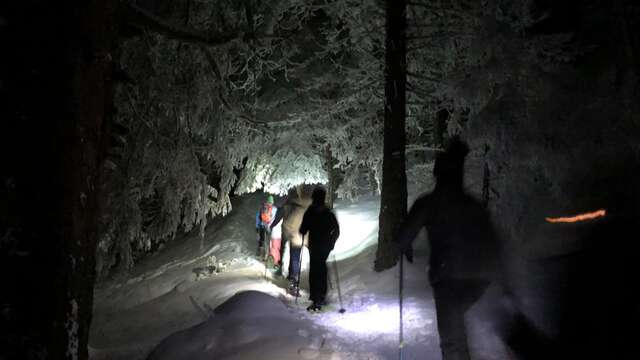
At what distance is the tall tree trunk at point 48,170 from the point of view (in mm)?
2688

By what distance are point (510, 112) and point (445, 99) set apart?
1.83 meters

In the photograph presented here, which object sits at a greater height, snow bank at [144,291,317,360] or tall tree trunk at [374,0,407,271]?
tall tree trunk at [374,0,407,271]

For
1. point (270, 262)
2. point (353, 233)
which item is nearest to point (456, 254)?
point (270, 262)

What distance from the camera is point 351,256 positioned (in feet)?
40.5

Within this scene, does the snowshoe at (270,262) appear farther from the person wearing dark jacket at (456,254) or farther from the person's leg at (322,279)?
the person wearing dark jacket at (456,254)

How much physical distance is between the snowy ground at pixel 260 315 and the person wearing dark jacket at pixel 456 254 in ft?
4.49

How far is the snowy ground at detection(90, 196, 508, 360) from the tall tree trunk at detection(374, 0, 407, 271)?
3.68ft

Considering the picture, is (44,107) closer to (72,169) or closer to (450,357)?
(72,169)

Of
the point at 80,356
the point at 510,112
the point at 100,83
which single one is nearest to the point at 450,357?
the point at 80,356

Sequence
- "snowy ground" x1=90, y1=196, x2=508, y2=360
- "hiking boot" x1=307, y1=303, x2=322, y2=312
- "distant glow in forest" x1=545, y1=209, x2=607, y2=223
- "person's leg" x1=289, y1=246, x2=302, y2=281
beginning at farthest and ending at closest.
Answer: "distant glow in forest" x1=545, y1=209, x2=607, y2=223 → "person's leg" x1=289, y1=246, x2=302, y2=281 → "hiking boot" x1=307, y1=303, x2=322, y2=312 → "snowy ground" x1=90, y1=196, x2=508, y2=360

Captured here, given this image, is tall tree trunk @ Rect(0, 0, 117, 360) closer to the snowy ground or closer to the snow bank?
the snow bank

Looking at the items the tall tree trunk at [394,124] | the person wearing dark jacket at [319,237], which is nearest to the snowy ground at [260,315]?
the person wearing dark jacket at [319,237]

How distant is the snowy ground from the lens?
5438mm

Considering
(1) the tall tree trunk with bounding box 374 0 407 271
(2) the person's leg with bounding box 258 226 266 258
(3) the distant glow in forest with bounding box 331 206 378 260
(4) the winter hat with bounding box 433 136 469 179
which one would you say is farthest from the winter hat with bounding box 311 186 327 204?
(2) the person's leg with bounding box 258 226 266 258
